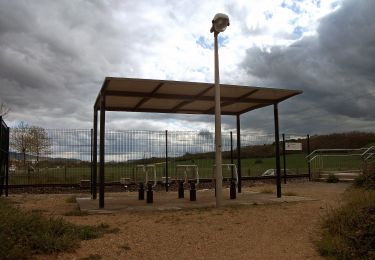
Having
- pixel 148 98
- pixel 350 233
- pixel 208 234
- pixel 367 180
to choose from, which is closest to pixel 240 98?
pixel 148 98

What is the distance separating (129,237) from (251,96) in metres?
6.32

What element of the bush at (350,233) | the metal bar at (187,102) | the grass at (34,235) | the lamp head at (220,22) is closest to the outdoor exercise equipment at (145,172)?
the metal bar at (187,102)

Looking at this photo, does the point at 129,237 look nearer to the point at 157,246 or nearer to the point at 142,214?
the point at 157,246

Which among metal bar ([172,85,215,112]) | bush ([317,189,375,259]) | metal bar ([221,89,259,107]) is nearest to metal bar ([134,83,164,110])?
metal bar ([172,85,215,112])

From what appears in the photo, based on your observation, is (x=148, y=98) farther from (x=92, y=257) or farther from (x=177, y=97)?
(x=92, y=257)

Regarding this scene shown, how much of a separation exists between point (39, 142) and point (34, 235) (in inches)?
459

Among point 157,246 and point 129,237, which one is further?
point 129,237

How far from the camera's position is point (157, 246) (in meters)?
6.14

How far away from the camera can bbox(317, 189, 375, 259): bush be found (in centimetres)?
543

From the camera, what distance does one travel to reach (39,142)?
16531mm

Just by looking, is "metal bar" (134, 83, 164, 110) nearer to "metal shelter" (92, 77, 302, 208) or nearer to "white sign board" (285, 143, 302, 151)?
"metal shelter" (92, 77, 302, 208)

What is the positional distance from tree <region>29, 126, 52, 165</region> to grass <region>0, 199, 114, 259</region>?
32.6ft

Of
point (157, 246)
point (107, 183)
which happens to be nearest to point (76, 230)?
point (157, 246)

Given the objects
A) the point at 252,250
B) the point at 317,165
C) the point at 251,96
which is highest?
the point at 251,96
